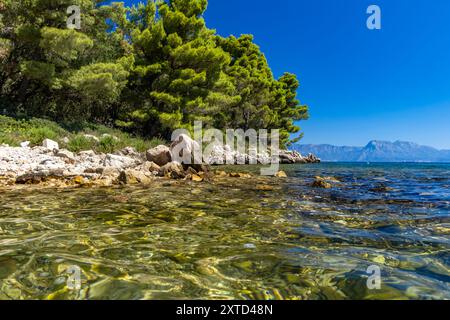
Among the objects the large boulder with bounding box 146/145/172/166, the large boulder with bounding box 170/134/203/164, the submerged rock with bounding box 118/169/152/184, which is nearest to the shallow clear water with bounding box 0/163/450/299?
the submerged rock with bounding box 118/169/152/184

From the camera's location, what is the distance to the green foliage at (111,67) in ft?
54.2

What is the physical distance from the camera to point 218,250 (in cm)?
331

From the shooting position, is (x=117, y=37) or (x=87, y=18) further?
(x=117, y=37)

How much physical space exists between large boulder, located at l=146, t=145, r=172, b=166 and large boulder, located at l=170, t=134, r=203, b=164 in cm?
28

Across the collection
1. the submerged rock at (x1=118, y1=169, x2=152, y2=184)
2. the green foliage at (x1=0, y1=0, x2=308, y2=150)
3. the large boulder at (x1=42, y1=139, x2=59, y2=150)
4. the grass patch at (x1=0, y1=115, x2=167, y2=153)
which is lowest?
the submerged rock at (x1=118, y1=169, x2=152, y2=184)

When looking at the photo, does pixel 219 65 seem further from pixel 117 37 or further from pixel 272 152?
pixel 272 152

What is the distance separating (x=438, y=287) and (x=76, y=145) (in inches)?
606

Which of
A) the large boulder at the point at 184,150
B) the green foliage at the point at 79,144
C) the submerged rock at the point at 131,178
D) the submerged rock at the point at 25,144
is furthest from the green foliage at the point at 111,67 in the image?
the submerged rock at the point at 131,178

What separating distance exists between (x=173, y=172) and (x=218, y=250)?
8676mm

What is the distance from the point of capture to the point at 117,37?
22.8 metres

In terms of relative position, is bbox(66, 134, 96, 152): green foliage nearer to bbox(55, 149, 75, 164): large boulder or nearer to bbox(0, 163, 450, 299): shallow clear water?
bbox(55, 149, 75, 164): large boulder

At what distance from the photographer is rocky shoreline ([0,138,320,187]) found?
8883 mm

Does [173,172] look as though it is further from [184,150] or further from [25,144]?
[25,144]
